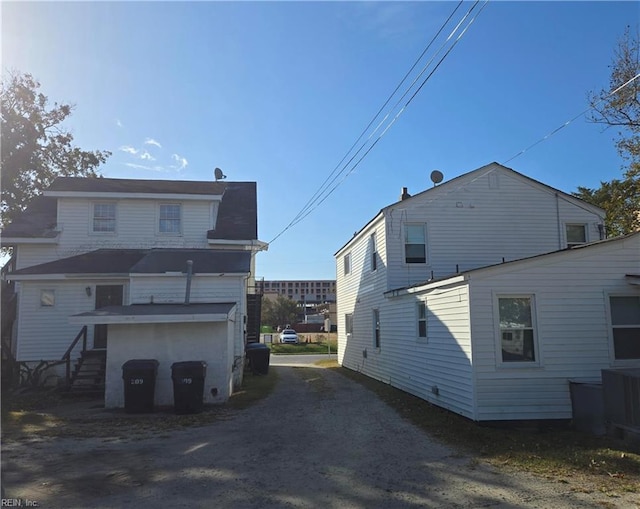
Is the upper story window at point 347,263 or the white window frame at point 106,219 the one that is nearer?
the white window frame at point 106,219

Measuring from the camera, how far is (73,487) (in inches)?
231

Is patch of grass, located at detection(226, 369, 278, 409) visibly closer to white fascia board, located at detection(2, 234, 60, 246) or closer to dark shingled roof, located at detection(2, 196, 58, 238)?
white fascia board, located at detection(2, 234, 60, 246)

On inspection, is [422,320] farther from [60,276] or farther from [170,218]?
[60,276]

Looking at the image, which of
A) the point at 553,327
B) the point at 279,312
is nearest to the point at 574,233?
A: the point at 553,327

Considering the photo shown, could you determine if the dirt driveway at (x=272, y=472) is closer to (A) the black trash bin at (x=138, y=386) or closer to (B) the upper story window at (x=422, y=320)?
(A) the black trash bin at (x=138, y=386)

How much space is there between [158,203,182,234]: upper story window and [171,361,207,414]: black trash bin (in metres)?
8.24

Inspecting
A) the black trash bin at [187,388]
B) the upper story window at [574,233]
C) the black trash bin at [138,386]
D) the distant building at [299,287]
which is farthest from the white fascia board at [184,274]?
the distant building at [299,287]

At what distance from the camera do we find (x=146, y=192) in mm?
18141

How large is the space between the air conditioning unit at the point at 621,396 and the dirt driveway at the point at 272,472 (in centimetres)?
280

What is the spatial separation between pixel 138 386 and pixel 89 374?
390 centimetres

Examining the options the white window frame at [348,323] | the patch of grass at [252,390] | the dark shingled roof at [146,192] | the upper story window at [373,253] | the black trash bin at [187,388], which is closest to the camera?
the black trash bin at [187,388]

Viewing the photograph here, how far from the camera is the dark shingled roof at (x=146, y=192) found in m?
17.7

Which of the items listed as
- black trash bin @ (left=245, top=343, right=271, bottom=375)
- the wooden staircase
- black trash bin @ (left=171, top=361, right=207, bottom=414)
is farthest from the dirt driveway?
black trash bin @ (left=245, top=343, right=271, bottom=375)

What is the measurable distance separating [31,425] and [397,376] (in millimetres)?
9320
